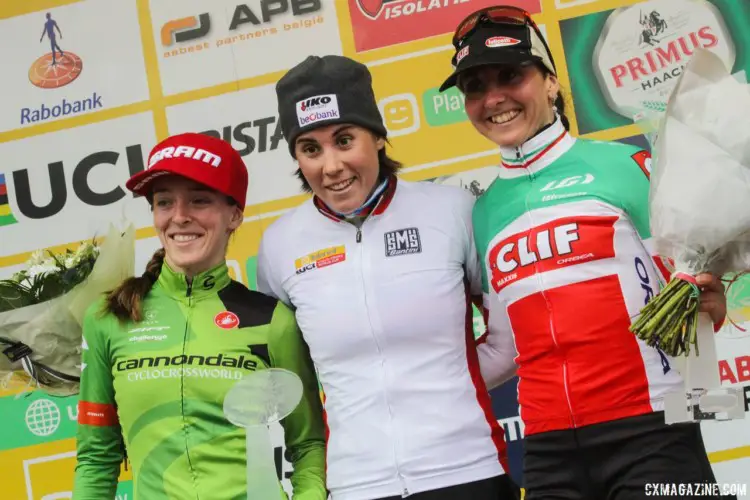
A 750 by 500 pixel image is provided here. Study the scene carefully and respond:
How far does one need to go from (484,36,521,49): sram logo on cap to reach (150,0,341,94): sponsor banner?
1.25 metres

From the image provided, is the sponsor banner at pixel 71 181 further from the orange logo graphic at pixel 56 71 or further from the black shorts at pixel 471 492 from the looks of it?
the black shorts at pixel 471 492

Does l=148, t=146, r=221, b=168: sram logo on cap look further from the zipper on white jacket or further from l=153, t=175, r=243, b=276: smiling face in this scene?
the zipper on white jacket

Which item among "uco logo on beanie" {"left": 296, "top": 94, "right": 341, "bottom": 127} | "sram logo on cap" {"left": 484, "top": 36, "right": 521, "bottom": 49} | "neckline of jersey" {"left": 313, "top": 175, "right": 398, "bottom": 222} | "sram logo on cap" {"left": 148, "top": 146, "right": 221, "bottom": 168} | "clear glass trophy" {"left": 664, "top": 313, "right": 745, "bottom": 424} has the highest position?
"sram logo on cap" {"left": 484, "top": 36, "right": 521, "bottom": 49}

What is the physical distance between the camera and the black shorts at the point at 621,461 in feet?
5.09

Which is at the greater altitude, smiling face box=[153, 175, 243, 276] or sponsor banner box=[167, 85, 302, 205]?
sponsor banner box=[167, 85, 302, 205]

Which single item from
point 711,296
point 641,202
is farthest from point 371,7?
point 711,296

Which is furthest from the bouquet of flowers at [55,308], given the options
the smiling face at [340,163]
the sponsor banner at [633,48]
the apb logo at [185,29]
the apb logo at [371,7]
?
the sponsor banner at [633,48]

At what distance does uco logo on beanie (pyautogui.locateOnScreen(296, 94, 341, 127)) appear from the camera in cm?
187

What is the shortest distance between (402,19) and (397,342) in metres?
1.53

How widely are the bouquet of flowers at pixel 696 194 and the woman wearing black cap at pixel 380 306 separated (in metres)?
0.45

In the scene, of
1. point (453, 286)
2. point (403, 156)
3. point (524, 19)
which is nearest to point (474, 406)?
point (453, 286)

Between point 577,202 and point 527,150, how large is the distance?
182 mm

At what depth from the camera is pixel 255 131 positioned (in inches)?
118

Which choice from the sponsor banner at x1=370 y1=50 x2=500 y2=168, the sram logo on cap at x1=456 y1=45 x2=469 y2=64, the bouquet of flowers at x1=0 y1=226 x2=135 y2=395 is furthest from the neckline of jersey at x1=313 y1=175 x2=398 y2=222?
the sponsor banner at x1=370 y1=50 x2=500 y2=168
